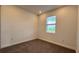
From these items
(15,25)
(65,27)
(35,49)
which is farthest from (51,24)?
(35,49)

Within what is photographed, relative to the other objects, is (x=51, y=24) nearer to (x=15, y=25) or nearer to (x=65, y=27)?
(x=65, y=27)

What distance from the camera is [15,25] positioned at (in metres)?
5.32

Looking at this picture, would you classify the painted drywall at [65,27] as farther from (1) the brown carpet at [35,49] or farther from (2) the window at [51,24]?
(1) the brown carpet at [35,49]

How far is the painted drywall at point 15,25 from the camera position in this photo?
4.46 m

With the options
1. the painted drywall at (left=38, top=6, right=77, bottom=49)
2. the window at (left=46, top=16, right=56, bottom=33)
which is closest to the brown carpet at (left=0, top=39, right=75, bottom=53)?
the painted drywall at (left=38, top=6, right=77, bottom=49)

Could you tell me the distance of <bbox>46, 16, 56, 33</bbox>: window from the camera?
19.5 feet

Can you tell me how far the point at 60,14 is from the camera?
5234mm

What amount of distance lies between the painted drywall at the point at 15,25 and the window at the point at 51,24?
1.28m
